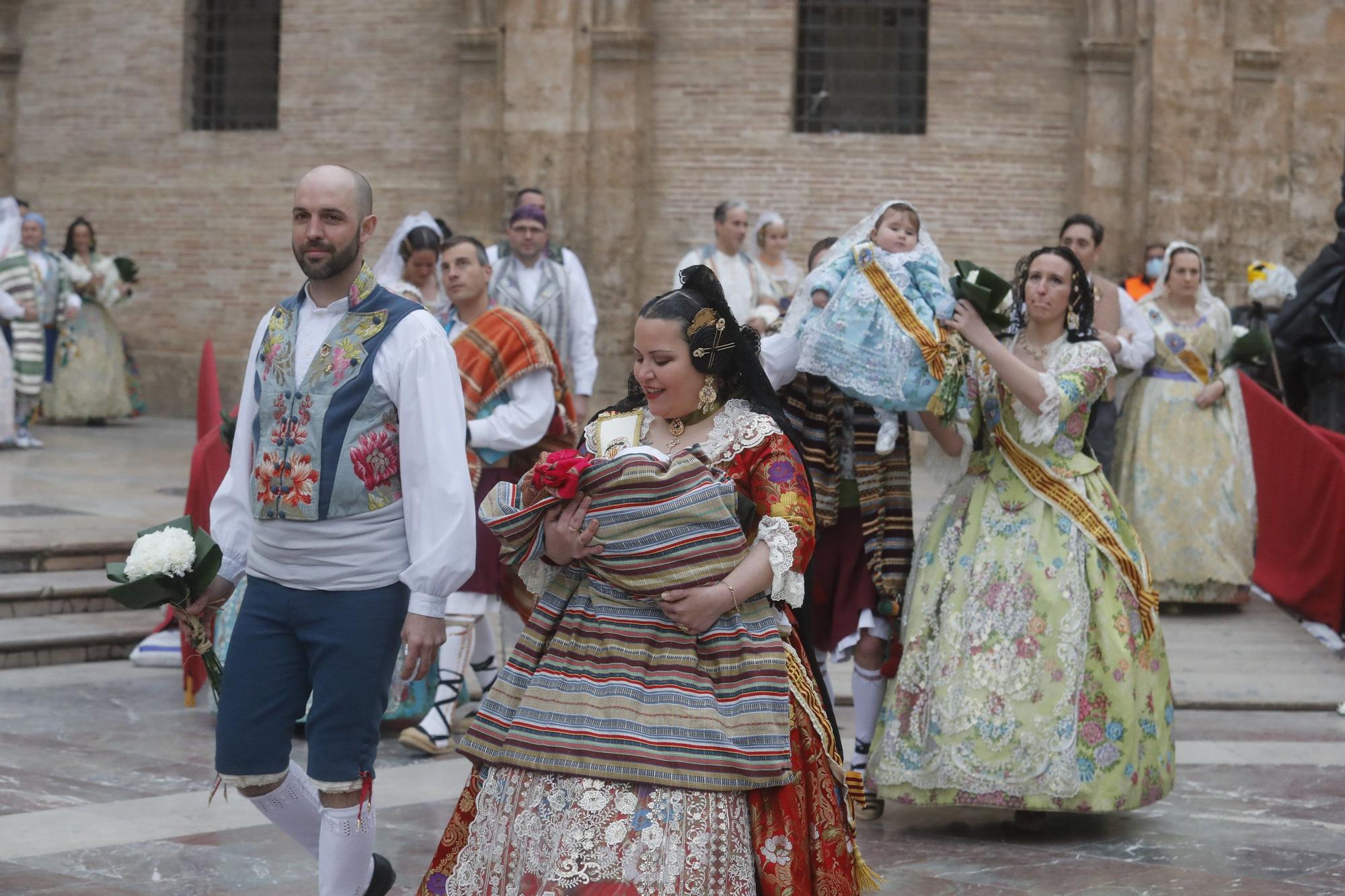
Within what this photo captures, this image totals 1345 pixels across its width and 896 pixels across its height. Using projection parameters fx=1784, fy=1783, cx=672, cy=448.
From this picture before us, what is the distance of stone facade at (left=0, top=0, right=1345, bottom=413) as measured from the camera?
50.0ft

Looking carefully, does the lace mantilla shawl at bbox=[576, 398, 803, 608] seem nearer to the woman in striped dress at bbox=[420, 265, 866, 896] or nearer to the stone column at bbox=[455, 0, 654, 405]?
the woman in striped dress at bbox=[420, 265, 866, 896]

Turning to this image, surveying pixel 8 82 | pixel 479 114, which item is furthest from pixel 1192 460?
pixel 8 82

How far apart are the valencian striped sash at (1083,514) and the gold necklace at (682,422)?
195cm

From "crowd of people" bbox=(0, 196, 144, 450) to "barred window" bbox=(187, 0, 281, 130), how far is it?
1722 millimetres

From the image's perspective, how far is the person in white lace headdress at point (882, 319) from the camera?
5.65 meters

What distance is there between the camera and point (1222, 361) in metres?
10.3

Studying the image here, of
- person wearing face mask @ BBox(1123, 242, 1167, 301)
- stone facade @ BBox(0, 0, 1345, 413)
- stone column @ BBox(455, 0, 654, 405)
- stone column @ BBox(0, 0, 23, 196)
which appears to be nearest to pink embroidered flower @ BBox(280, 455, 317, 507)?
person wearing face mask @ BBox(1123, 242, 1167, 301)

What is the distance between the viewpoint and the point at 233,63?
1795 cm

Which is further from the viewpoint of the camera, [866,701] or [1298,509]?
[1298,509]

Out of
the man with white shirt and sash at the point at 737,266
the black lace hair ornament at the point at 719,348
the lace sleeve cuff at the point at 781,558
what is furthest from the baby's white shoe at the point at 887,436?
the man with white shirt and sash at the point at 737,266

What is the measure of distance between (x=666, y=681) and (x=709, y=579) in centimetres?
24

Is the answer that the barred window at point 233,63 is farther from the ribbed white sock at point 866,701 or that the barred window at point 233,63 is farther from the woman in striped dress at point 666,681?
the woman in striped dress at point 666,681

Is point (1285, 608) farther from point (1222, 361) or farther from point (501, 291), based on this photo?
point (501, 291)

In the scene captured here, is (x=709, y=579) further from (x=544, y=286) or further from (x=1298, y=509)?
(x=1298, y=509)
